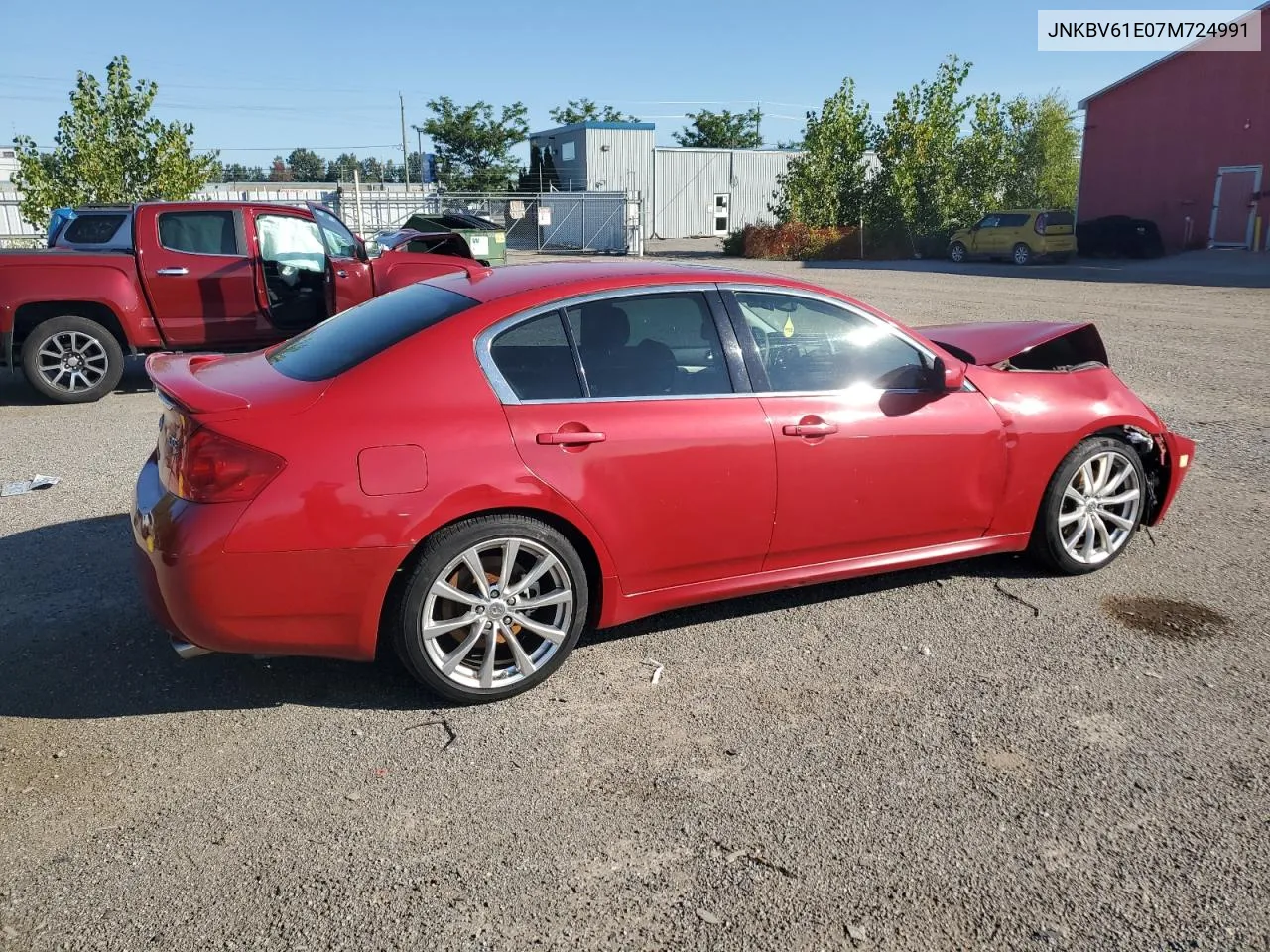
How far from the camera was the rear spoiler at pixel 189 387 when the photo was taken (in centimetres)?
349

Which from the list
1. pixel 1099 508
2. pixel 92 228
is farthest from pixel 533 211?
pixel 1099 508

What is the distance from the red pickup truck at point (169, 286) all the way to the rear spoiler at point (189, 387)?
516 centimetres

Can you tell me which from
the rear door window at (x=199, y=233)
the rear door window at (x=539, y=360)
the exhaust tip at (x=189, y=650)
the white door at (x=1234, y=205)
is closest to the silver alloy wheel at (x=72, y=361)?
the rear door window at (x=199, y=233)

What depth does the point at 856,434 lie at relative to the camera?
418 centimetres

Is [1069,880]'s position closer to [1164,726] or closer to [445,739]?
[1164,726]

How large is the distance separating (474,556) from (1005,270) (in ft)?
94.2

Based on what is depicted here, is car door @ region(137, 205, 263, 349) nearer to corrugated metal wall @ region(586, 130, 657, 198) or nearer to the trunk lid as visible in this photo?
the trunk lid

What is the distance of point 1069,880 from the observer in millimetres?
2766

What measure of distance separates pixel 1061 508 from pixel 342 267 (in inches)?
288

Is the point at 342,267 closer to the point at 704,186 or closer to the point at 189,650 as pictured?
the point at 189,650

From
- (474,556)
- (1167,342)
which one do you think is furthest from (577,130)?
(474,556)

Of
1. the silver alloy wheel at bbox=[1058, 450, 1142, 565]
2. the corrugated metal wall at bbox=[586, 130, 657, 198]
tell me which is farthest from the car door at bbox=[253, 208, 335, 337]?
the corrugated metal wall at bbox=[586, 130, 657, 198]

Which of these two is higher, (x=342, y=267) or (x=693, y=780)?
(x=342, y=267)

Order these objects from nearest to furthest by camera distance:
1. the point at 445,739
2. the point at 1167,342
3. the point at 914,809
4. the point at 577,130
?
the point at 914,809 → the point at 445,739 → the point at 1167,342 → the point at 577,130
